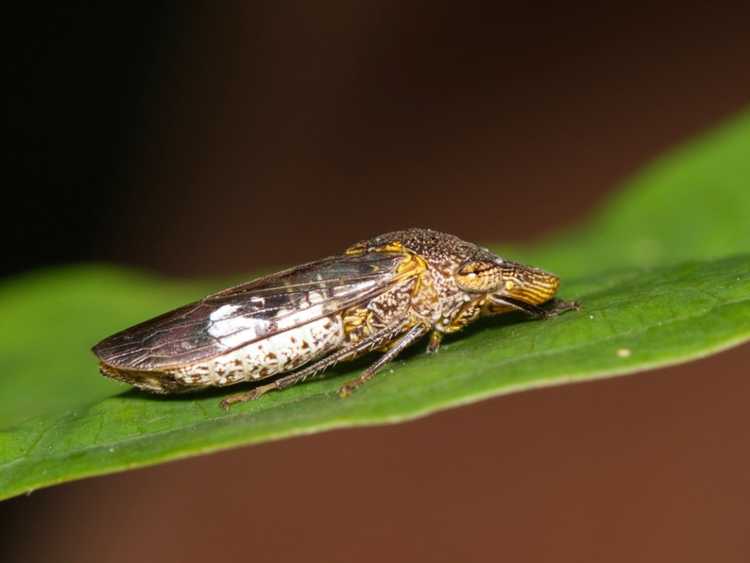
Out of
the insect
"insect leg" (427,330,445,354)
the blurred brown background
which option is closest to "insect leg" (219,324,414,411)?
the insect

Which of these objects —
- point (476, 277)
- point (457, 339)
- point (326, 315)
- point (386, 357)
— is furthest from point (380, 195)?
point (386, 357)

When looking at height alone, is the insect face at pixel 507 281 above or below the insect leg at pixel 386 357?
above

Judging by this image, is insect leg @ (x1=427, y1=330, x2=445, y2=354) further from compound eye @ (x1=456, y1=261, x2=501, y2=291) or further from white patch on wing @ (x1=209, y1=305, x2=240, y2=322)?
white patch on wing @ (x1=209, y1=305, x2=240, y2=322)

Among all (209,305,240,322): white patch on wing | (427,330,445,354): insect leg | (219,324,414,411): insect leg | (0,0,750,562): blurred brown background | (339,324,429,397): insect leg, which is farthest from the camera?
(0,0,750,562): blurred brown background

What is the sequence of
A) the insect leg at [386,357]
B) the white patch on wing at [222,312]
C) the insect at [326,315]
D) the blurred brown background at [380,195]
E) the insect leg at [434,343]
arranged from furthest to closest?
the blurred brown background at [380,195]
the insect leg at [434,343]
the white patch on wing at [222,312]
the insect at [326,315]
the insect leg at [386,357]

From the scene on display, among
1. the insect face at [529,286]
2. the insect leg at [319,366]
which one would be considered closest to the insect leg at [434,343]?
the insect leg at [319,366]

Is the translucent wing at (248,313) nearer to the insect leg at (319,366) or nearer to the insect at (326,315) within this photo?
the insect at (326,315)
